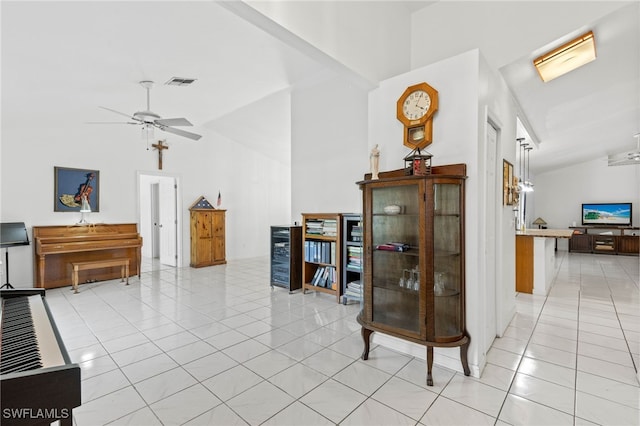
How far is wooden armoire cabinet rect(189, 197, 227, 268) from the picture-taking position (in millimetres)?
6875

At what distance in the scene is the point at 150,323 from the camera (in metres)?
3.46

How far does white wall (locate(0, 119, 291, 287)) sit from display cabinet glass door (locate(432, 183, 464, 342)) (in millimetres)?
5862

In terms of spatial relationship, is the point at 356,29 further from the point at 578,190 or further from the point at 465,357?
the point at 578,190

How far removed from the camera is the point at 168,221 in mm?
7195

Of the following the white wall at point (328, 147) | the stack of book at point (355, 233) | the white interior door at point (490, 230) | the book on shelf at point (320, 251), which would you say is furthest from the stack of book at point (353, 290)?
the white interior door at point (490, 230)

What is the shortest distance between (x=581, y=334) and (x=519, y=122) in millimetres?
3317

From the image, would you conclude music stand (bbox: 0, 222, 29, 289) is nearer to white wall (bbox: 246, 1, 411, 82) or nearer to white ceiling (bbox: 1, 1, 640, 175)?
white ceiling (bbox: 1, 1, 640, 175)

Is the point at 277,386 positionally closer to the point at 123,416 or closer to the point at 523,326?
the point at 123,416

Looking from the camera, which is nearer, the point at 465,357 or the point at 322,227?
the point at 465,357

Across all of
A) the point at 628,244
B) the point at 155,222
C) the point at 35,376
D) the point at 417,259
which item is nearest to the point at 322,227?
the point at 417,259

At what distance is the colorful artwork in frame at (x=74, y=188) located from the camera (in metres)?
5.14

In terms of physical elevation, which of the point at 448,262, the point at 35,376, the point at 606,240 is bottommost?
the point at 606,240

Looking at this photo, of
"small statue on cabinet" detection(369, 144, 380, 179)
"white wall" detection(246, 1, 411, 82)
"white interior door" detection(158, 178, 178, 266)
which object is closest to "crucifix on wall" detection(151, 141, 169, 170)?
"white interior door" detection(158, 178, 178, 266)

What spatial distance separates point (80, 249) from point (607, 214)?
42.8 ft
